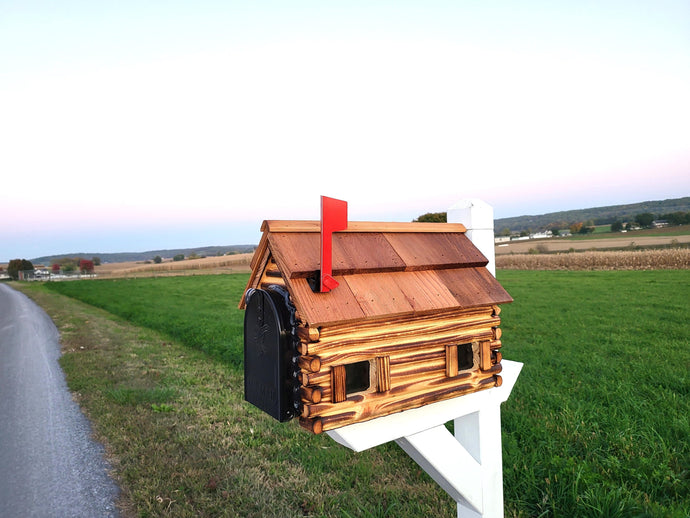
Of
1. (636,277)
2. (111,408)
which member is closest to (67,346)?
(111,408)

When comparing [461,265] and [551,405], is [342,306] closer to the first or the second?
[461,265]

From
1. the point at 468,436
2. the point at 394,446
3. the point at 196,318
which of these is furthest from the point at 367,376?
the point at 196,318

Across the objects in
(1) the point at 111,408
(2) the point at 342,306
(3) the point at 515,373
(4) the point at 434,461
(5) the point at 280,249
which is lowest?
(1) the point at 111,408

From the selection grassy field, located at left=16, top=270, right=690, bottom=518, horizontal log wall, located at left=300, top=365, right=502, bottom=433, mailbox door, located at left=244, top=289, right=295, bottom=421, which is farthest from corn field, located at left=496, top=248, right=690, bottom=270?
mailbox door, located at left=244, top=289, right=295, bottom=421

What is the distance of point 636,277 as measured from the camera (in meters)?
19.8

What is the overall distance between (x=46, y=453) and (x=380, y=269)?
17.0 ft

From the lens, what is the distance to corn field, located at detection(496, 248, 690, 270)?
26.9m

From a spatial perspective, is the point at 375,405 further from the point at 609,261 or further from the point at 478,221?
the point at 609,261

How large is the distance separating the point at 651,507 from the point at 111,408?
20.1 feet

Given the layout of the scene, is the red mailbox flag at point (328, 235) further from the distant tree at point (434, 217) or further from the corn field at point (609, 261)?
the corn field at point (609, 261)

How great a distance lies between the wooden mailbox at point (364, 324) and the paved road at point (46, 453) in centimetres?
325

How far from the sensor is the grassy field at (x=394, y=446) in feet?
10.8

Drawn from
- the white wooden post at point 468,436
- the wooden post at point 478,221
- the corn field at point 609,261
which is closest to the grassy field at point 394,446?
the white wooden post at point 468,436

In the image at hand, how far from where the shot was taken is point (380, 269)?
155 centimetres
